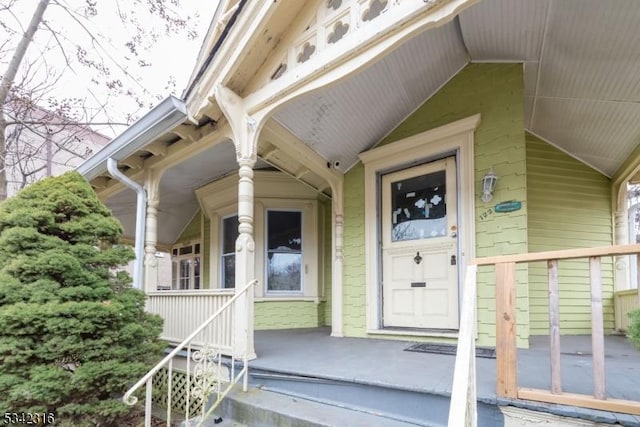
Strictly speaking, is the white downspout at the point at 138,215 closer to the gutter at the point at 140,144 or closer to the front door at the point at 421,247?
the gutter at the point at 140,144

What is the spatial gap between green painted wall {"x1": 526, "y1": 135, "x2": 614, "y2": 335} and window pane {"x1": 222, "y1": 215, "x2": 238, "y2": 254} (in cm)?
442

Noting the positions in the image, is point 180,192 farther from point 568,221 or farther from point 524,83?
point 568,221

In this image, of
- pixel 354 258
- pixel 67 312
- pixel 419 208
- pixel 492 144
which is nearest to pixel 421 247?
pixel 419 208

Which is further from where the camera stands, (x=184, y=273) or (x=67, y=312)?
(x=184, y=273)

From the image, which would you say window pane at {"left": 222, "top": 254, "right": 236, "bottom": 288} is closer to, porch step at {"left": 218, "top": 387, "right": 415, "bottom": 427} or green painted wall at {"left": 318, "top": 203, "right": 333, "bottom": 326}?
green painted wall at {"left": 318, "top": 203, "right": 333, "bottom": 326}

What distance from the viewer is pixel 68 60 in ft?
23.6

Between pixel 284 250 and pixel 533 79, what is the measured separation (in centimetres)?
400

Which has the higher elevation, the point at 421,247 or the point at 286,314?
the point at 421,247

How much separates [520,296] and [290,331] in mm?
3148

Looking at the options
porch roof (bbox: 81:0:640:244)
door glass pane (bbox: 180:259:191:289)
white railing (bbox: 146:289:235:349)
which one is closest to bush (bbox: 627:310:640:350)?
porch roof (bbox: 81:0:640:244)

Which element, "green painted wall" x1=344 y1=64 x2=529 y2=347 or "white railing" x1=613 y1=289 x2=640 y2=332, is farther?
"white railing" x1=613 y1=289 x2=640 y2=332

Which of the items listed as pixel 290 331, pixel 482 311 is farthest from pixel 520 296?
pixel 290 331

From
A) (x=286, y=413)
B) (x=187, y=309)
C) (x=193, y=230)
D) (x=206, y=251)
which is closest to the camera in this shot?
(x=286, y=413)

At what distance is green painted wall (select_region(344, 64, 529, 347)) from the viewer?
360cm
